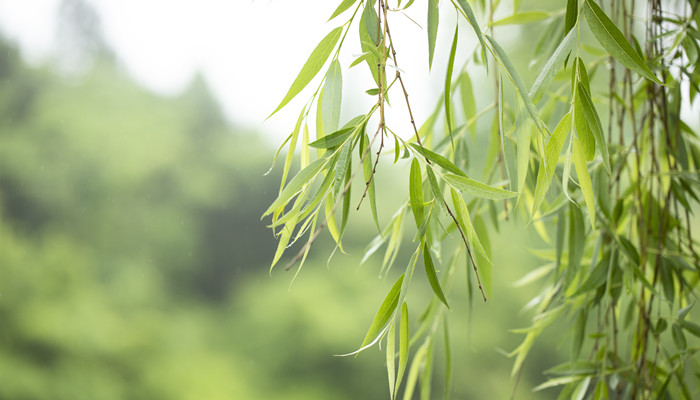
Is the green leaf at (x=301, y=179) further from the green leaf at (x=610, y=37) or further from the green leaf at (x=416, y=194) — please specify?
the green leaf at (x=610, y=37)

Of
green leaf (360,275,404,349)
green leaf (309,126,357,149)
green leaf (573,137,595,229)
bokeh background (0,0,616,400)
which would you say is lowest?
green leaf (360,275,404,349)

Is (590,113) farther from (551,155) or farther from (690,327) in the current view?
(690,327)

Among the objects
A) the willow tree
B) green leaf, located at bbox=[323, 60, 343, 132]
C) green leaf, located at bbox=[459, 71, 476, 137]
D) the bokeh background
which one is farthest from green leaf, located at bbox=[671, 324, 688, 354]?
the bokeh background

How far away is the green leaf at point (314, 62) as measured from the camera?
0.36 m

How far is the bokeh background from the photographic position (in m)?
2.50

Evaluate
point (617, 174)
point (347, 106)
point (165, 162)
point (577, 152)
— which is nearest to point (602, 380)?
point (617, 174)

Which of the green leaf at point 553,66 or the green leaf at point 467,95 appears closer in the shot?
the green leaf at point 553,66

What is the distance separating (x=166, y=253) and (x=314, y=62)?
2.54 m

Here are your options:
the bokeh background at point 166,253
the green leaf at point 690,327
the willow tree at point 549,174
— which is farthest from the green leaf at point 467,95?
the bokeh background at point 166,253

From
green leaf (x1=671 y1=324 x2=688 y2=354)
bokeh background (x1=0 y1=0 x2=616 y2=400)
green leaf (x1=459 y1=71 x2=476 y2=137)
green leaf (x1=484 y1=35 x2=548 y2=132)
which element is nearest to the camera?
green leaf (x1=484 y1=35 x2=548 y2=132)

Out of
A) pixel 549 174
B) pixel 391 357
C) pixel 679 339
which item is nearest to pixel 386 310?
pixel 391 357

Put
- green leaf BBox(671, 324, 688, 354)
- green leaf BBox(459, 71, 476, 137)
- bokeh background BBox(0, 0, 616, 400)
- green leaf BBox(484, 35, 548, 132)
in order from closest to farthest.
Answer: green leaf BBox(484, 35, 548, 132), green leaf BBox(671, 324, 688, 354), green leaf BBox(459, 71, 476, 137), bokeh background BBox(0, 0, 616, 400)

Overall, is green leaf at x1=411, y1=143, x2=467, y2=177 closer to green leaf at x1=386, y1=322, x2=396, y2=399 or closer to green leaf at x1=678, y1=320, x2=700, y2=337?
green leaf at x1=386, y1=322, x2=396, y2=399

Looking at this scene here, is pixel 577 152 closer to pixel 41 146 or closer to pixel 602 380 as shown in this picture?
pixel 602 380
